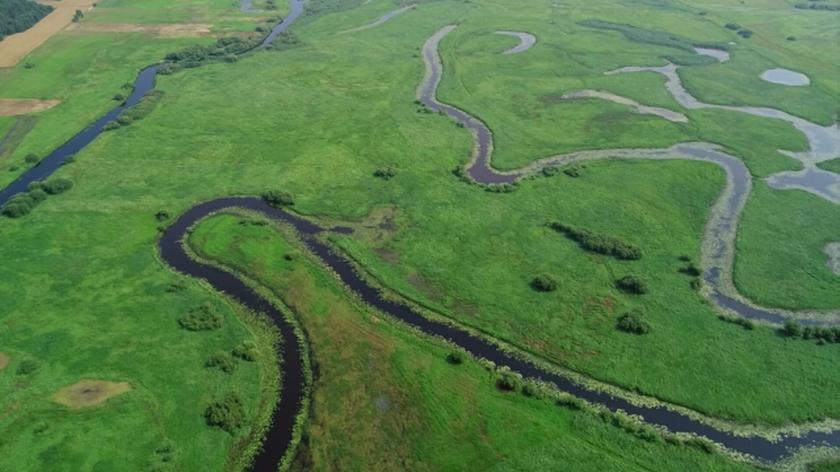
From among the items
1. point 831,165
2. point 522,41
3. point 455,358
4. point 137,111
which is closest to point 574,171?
point 831,165

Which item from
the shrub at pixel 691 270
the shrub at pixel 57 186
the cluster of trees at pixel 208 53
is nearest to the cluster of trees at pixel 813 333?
the shrub at pixel 691 270

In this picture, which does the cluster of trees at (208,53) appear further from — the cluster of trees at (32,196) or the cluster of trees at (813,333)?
the cluster of trees at (813,333)

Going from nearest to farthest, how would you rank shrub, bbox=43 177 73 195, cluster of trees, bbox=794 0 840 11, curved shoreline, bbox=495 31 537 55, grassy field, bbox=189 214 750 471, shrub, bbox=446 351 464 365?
grassy field, bbox=189 214 750 471, shrub, bbox=446 351 464 365, shrub, bbox=43 177 73 195, curved shoreline, bbox=495 31 537 55, cluster of trees, bbox=794 0 840 11

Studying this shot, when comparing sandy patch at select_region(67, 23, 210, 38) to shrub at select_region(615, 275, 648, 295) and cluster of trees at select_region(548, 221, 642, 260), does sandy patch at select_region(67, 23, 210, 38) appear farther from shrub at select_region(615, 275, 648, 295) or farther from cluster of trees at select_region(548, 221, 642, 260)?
shrub at select_region(615, 275, 648, 295)

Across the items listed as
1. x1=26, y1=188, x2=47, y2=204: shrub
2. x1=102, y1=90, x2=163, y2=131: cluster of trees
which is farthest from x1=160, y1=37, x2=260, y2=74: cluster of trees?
x1=26, y1=188, x2=47, y2=204: shrub

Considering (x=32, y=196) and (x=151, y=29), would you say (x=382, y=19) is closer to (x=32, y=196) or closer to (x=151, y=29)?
(x=151, y=29)

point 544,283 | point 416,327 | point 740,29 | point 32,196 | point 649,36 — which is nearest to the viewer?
point 416,327
